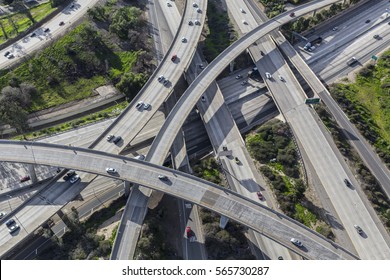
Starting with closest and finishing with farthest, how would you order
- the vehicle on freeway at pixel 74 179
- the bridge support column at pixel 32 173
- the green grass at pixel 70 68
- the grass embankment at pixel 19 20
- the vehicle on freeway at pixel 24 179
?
the vehicle on freeway at pixel 74 179, the bridge support column at pixel 32 173, the vehicle on freeway at pixel 24 179, the green grass at pixel 70 68, the grass embankment at pixel 19 20

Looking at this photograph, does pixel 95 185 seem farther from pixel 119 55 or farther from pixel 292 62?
pixel 292 62

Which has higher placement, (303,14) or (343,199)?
(303,14)

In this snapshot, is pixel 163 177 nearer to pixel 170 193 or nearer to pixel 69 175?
pixel 170 193

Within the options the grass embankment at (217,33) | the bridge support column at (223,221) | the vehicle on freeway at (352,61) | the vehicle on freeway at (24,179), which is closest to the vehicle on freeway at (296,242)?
the bridge support column at (223,221)

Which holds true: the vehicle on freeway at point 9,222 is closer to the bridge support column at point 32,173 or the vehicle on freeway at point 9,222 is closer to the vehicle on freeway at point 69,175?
the vehicle on freeway at point 69,175

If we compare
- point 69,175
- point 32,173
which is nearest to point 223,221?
point 69,175

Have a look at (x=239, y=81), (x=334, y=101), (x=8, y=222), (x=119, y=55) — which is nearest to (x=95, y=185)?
(x=8, y=222)
